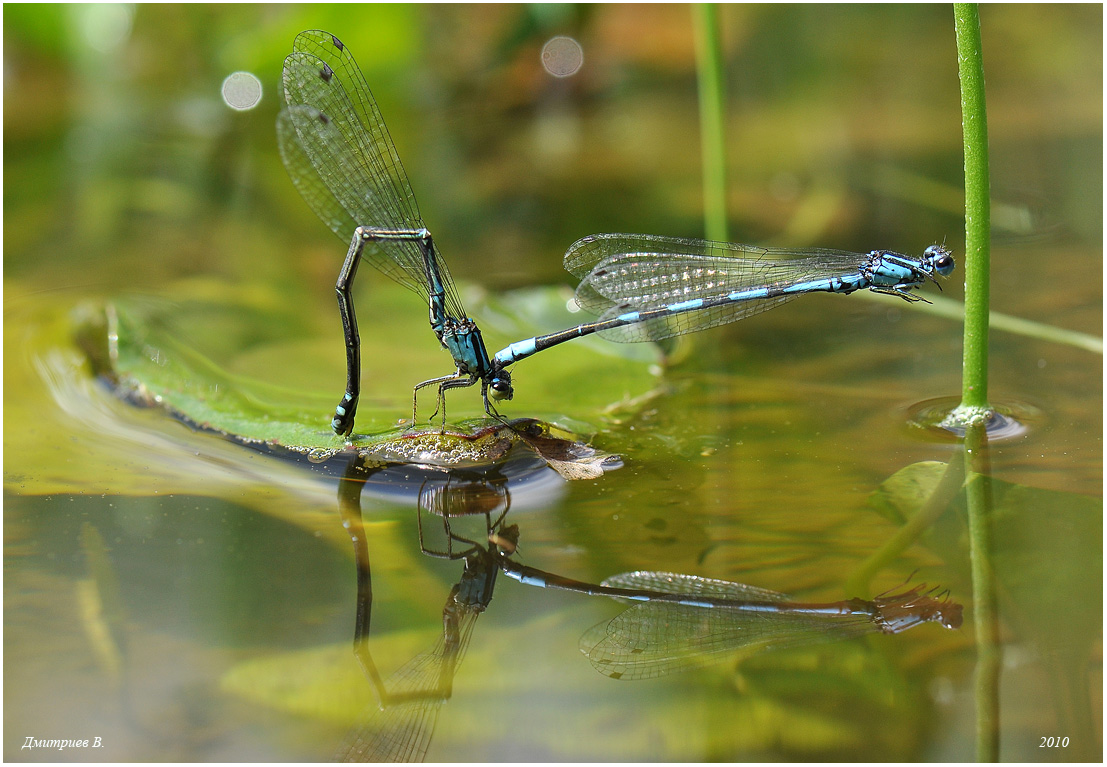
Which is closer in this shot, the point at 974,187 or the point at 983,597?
the point at 983,597

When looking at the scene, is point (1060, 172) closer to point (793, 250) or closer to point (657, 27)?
point (793, 250)

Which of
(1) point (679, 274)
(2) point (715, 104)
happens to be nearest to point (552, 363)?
(1) point (679, 274)

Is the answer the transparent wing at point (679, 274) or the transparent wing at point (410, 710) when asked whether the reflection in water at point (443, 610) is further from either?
the transparent wing at point (679, 274)

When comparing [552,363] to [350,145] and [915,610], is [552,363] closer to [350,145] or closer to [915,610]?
[350,145]

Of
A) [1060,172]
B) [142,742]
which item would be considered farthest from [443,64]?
[142,742]

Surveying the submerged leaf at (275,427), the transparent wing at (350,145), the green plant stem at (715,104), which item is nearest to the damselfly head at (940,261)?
the green plant stem at (715,104)

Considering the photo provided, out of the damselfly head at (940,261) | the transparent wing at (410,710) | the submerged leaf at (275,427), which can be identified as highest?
the damselfly head at (940,261)

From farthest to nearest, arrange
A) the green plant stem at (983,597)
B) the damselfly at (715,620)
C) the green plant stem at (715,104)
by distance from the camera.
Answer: the green plant stem at (715,104) < the damselfly at (715,620) < the green plant stem at (983,597)

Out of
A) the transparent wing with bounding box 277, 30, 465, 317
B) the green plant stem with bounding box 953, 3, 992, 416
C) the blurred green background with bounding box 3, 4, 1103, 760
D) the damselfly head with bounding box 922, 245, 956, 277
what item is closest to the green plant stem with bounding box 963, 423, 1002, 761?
the blurred green background with bounding box 3, 4, 1103, 760
